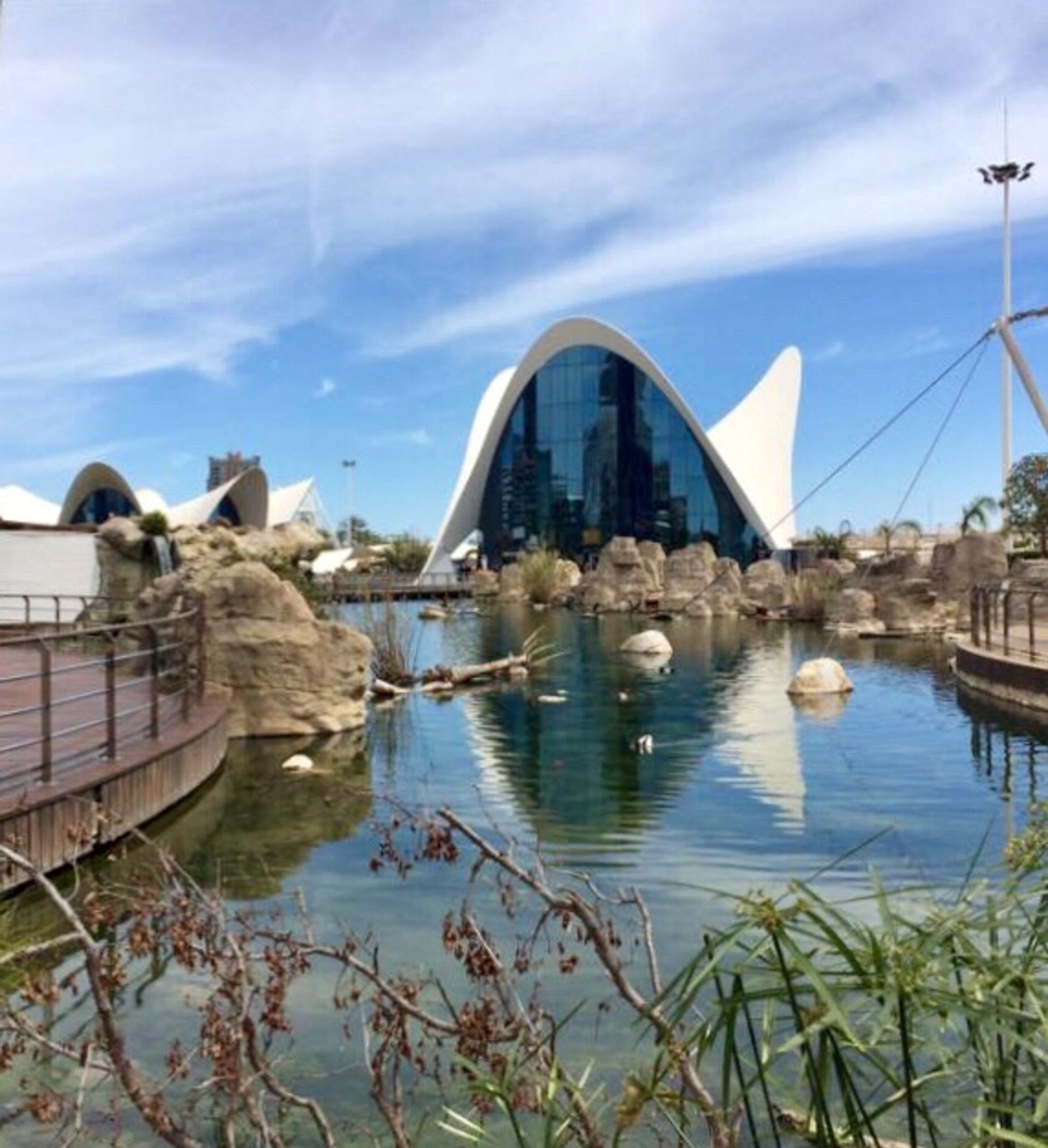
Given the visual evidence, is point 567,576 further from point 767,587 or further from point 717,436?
point 717,436

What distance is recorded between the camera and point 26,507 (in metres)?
63.5

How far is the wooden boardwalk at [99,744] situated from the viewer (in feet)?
18.2

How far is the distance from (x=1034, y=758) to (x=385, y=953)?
6.90 metres

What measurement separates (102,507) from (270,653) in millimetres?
49939

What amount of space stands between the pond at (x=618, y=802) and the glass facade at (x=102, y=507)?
45.2 metres

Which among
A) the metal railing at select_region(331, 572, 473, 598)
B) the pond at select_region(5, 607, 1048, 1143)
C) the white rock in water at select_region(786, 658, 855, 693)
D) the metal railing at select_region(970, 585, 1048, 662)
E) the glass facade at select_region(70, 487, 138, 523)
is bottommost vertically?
the pond at select_region(5, 607, 1048, 1143)

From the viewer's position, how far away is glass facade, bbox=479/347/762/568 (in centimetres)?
5284

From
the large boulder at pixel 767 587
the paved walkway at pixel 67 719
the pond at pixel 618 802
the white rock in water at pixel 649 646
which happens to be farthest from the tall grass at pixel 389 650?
the large boulder at pixel 767 587

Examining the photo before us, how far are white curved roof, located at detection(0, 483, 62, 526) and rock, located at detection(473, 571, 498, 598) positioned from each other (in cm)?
2876

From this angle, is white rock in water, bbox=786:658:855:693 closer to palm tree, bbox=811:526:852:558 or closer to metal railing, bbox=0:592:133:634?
metal railing, bbox=0:592:133:634

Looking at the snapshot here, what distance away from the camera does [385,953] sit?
4895 mm

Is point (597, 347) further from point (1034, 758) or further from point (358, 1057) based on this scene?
point (358, 1057)

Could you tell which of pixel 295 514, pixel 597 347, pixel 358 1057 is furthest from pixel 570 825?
pixel 295 514

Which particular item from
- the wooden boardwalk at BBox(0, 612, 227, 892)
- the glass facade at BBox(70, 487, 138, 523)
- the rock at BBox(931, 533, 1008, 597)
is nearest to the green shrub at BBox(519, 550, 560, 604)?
the rock at BBox(931, 533, 1008, 597)
